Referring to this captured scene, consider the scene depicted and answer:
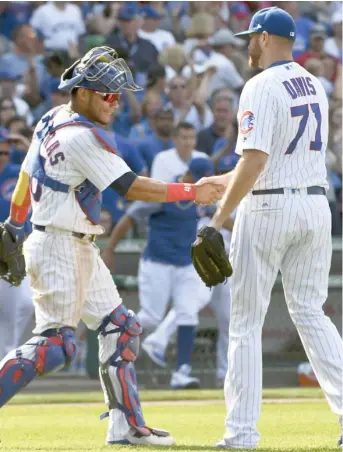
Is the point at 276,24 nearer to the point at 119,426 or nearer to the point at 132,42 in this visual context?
the point at 119,426

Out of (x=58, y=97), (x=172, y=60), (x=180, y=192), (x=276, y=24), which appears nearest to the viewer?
(x=276, y=24)

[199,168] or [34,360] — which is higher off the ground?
[199,168]

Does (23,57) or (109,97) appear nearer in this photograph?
(109,97)

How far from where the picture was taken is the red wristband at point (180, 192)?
662cm

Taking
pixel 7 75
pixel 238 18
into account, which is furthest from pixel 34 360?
pixel 238 18

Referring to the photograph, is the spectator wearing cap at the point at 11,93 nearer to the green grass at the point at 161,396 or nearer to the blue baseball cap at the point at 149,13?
the blue baseball cap at the point at 149,13

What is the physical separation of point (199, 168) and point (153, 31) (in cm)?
558

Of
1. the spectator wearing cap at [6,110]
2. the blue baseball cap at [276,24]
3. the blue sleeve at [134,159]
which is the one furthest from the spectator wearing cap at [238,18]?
the blue baseball cap at [276,24]

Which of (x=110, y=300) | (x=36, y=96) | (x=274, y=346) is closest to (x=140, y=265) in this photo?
(x=274, y=346)

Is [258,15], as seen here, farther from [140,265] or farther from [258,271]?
[140,265]

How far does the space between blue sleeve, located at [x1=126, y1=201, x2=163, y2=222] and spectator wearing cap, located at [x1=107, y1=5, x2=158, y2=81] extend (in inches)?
183

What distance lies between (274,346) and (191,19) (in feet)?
22.3

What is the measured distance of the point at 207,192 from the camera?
6742mm

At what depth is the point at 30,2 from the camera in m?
17.2
